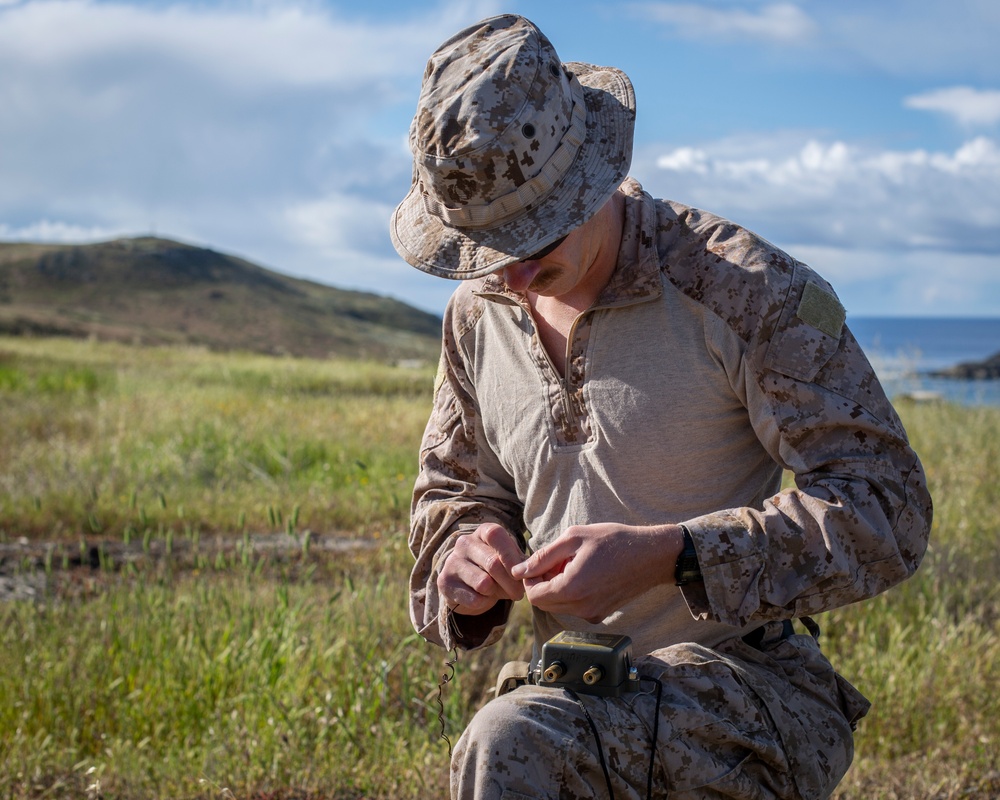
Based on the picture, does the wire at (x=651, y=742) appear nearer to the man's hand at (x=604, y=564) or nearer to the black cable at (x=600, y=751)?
the black cable at (x=600, y=751)

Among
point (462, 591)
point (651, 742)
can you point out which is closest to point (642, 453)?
point (462, 591)

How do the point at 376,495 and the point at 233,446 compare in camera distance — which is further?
the point at 233,446

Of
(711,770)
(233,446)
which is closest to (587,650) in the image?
(711,770)

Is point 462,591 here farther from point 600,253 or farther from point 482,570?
point 600,253

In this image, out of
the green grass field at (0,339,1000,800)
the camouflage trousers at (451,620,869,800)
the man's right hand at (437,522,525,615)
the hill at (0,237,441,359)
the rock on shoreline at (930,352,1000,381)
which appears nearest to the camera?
the camouflage trousers at (451,620,869,800)

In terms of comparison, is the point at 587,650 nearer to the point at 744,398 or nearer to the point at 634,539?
the point at 634,539

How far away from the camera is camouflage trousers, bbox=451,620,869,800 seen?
185 cm

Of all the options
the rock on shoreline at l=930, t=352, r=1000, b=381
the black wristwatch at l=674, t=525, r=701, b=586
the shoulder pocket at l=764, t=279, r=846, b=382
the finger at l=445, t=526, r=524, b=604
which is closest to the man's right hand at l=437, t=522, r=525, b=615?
the finger at l=445, t=526, r=524, b=604

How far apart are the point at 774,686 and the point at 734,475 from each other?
417mm

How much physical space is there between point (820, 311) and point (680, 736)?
32.1 inches

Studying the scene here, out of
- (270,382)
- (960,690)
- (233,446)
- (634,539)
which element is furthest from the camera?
(270,382)

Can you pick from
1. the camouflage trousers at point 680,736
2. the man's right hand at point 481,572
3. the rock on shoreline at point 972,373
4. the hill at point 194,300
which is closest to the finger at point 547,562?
the man's right hand at point 481,572

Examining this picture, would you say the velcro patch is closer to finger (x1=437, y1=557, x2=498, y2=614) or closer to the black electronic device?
the black electronic device

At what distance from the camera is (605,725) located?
6.28 ft
